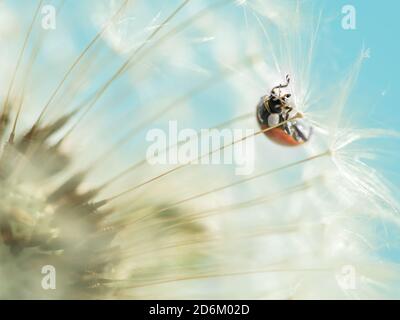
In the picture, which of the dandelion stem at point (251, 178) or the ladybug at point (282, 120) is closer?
the ladybug at point (282, 120)

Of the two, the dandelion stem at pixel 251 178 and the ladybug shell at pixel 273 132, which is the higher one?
the ladybug shell at pixel 273 132

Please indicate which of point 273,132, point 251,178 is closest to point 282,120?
point 273,132

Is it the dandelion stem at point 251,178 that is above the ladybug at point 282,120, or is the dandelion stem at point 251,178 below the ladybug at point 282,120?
below

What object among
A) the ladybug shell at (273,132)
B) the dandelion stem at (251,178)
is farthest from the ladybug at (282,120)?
the dandelion stem at (251,178)

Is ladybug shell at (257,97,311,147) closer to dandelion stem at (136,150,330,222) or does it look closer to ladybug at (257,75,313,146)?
ladybug at (257,75,313,146)

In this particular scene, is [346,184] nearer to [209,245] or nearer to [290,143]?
[290,143]

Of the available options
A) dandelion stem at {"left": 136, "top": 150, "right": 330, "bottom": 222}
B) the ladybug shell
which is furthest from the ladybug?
dandelion stem at {"left": 136, "top": 150, "right": 330, "bottom": 222}

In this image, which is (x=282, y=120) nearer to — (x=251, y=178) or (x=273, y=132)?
(x=273, y=132)

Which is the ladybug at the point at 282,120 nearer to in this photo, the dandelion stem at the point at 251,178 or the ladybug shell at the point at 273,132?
the ladybug shell at the point at 273,132
